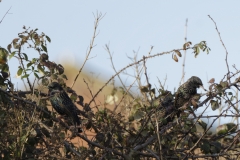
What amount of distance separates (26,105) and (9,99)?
28cm

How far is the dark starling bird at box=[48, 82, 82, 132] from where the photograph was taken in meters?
6.01

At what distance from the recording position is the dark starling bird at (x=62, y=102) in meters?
6.01

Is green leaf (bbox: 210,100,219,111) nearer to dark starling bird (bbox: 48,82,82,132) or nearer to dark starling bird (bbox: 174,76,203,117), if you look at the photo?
dark starling bird (bbox: 174,76,203,117)

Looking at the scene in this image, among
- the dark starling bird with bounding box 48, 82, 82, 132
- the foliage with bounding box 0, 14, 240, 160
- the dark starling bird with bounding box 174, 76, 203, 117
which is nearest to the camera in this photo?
the foliage with bounding box 0, 14, 240, 160

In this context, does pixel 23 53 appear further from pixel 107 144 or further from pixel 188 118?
pixel 188 118

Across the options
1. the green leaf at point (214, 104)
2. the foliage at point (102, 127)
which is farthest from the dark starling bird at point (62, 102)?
the green leaf at point (214, 104)

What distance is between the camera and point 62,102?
638cm

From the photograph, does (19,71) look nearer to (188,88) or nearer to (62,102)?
(62,102)

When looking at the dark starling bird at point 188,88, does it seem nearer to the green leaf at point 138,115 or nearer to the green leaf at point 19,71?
the green leaf at point 138,115

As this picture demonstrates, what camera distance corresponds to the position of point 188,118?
5.30 m

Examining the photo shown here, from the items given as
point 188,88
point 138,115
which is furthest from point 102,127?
point 188,88

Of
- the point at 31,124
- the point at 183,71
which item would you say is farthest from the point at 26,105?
the point at 183,71

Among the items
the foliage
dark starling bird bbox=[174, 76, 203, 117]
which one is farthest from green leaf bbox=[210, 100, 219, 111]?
dark starling bird bbox=[174, 76, 203, 117]

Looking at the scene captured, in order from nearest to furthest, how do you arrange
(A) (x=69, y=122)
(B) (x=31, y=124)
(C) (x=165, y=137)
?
(B) (x=31, y=124)
(C) (x=165, y=137)
(A) (x=69, y=122)
